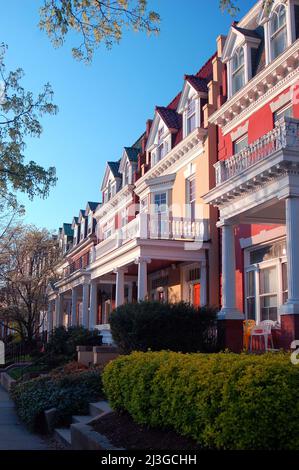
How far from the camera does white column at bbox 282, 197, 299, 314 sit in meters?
11.1

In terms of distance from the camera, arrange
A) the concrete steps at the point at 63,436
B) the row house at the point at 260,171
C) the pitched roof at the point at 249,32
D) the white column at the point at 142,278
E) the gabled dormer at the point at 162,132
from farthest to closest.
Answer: the gabled dormer at the point at 162,132
the white column at the point at 142,278
the pitched roof at the point at 249,32
the row house at the point at 260,171
the concrete steps at the point at 63,436

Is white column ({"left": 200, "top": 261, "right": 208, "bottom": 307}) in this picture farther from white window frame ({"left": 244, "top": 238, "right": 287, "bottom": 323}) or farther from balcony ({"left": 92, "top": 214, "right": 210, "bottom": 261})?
white window frame ({"left": 244, "top": 238, "right": 287, "bottom": 323})

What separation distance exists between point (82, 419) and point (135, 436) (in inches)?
112

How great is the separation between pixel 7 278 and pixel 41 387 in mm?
18042

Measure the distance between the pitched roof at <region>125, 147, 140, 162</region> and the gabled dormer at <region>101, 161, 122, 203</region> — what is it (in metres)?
2.30

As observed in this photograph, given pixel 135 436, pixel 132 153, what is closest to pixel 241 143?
pixel 135 436

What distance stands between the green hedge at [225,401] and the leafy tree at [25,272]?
23.3 metres

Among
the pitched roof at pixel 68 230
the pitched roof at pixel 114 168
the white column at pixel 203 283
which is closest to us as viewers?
the white column at pixel 203 283

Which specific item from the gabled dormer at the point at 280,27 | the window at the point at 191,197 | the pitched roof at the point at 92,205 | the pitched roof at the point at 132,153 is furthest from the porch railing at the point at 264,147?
the pitched roof at the point at 92,205

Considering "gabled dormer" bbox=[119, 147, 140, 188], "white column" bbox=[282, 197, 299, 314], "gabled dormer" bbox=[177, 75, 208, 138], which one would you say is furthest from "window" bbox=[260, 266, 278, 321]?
"gabled dormer" bbox=[119, 147, 140, 188]

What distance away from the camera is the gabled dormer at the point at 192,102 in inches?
790

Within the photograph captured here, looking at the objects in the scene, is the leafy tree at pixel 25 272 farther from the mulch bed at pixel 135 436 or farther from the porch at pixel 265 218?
the mulch bed at pixel 135 436
